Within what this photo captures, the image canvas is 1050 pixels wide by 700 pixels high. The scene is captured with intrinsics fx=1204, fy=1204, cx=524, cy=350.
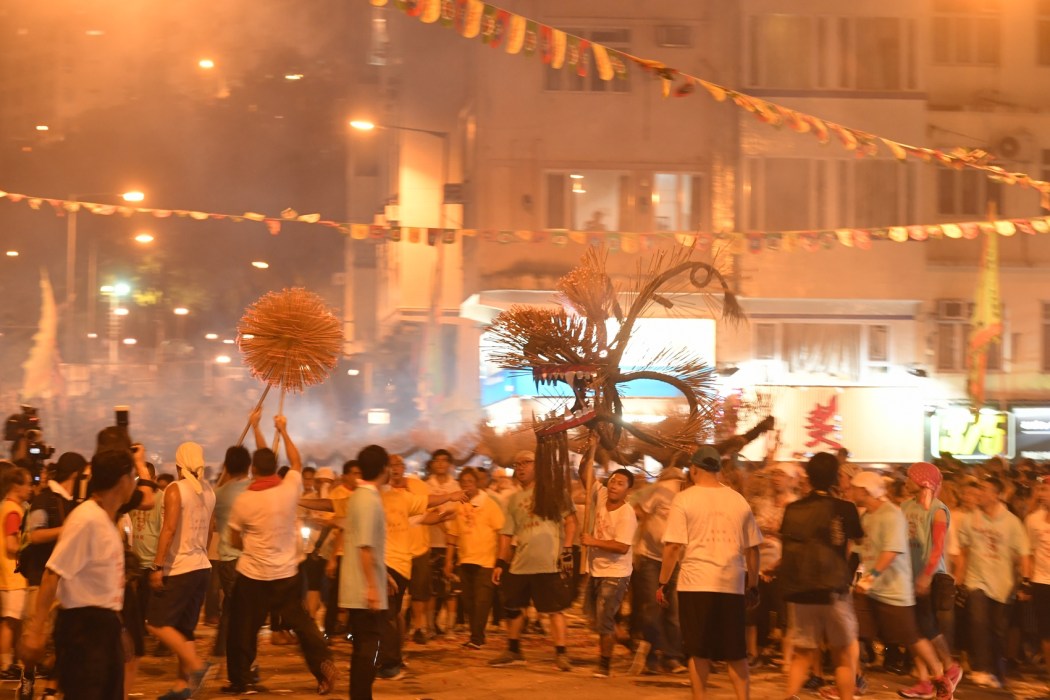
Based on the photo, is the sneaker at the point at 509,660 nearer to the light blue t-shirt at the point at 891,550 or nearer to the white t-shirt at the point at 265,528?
the white t-shirt at the point at 265,528

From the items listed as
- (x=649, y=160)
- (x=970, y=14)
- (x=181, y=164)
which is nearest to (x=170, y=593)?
(x=649, y=160)

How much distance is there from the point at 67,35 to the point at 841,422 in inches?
851

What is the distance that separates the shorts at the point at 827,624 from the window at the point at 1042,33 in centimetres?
2076

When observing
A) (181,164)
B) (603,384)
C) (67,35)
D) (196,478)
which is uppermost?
(67,35)

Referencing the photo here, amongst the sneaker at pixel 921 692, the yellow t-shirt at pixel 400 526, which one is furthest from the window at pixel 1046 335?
the yellow t-shirt at pixel 400 526

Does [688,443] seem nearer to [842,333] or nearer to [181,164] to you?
[842,333]

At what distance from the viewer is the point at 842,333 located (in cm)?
2383

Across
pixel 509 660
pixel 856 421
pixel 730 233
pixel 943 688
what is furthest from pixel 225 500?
pixel 856 421

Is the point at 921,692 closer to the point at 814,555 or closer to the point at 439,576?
the point at 814,555

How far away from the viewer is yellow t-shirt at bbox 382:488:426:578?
9.20 meters

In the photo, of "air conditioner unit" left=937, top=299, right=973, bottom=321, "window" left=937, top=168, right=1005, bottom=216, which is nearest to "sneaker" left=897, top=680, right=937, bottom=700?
"air conditioner unit" left=937, top=299, right=973, bottom=321

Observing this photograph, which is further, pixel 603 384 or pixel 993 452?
pixel 993 452

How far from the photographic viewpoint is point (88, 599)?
5.19m

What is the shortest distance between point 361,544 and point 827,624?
295cm
